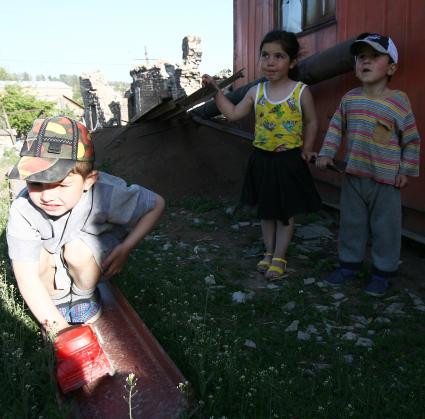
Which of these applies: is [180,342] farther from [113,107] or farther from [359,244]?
[113,107]

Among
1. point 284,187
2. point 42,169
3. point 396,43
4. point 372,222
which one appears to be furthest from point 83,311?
point 396,43

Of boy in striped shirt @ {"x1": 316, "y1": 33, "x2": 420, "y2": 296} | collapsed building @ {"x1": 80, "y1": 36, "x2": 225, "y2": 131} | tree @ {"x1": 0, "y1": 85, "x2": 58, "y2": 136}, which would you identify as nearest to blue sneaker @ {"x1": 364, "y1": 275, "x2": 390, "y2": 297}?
boy in striped shirt @ {"x1": 316, "y1": 33, "x2": 420, "y2": 296}

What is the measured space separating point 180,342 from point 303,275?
4.94 feet

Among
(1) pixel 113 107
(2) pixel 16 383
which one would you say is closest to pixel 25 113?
(1) pixel 113 107

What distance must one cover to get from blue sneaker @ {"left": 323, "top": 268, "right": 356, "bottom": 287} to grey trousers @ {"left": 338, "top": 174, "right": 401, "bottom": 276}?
0.15 feet

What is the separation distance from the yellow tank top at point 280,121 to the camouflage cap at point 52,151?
1.78 m

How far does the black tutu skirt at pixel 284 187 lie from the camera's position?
3.79 metres

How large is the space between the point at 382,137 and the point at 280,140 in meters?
0.78

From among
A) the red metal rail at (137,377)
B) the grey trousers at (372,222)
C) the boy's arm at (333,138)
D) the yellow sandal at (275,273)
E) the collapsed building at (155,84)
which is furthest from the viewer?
the collapsed building at (155,84)

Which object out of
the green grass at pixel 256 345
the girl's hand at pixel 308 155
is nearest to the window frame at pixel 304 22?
the girl's hand at pixel 308 155

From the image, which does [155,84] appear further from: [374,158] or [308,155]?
[374,158]

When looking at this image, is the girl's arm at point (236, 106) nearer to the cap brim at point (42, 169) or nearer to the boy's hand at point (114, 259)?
the boy's hand at point (114, 259)

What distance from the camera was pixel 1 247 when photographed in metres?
4.14

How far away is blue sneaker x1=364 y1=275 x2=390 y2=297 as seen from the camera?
3.42 m
